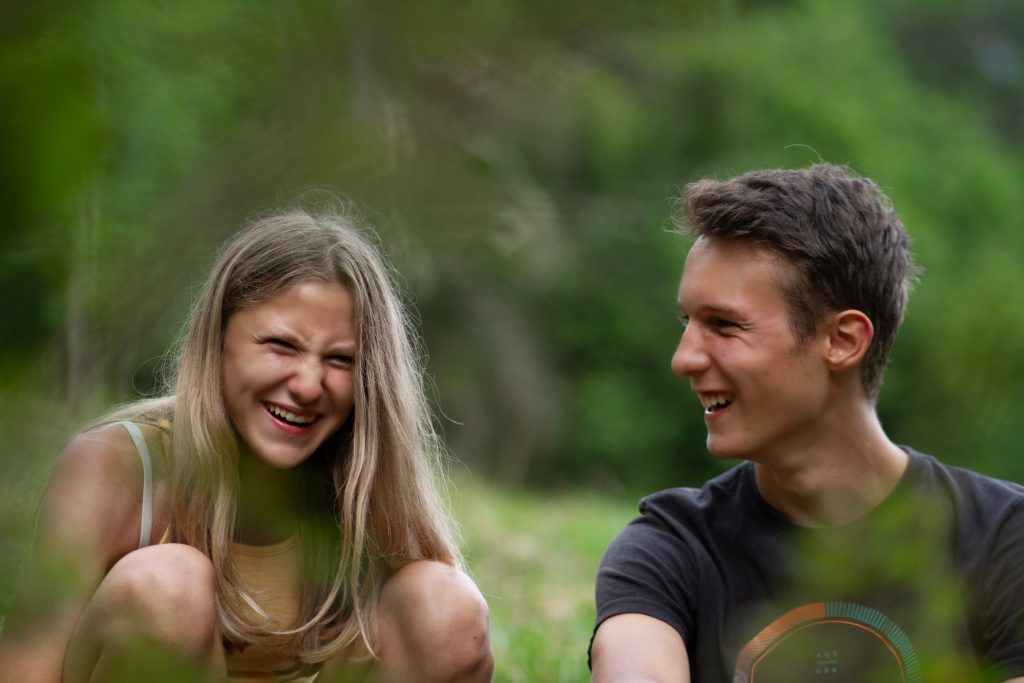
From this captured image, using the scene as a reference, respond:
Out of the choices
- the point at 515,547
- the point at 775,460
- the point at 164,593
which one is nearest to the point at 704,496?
the point at 775,460

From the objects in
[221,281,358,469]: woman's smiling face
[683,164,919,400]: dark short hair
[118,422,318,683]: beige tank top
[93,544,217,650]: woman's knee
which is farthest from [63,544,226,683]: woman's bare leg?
[683,164,919,400]: dark short hair

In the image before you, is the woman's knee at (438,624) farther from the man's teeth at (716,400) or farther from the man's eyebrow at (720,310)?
the man's eyebrow at (720,310)

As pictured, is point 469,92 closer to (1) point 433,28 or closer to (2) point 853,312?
(1) point 433,28

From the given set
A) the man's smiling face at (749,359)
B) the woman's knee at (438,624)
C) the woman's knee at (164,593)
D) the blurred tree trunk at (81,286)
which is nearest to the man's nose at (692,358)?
the man's smiling face at (749,359)

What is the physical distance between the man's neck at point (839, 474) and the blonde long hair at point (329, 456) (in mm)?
629

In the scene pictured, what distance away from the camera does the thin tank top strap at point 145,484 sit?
210cm

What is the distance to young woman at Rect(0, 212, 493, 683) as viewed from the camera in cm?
207

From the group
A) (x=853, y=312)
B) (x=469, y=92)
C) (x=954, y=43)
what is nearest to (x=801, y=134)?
(x=954, y=43)

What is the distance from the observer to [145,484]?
2105mm

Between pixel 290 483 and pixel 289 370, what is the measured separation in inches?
11.2

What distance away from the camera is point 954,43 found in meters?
21.3

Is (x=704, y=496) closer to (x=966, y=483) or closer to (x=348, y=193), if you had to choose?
(x=966, y=483)

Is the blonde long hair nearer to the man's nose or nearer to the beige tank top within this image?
the beige tank top

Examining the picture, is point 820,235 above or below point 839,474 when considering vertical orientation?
above
